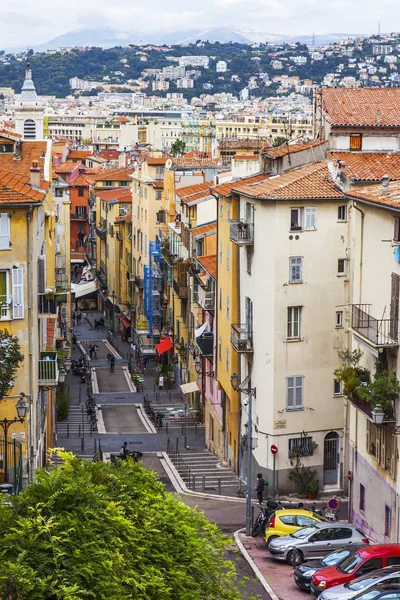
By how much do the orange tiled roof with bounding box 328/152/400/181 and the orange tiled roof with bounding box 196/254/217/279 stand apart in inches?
478

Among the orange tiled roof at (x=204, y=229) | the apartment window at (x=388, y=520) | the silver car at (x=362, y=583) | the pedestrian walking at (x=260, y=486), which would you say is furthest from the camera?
the orange tiled roof at (x=204, y=229)

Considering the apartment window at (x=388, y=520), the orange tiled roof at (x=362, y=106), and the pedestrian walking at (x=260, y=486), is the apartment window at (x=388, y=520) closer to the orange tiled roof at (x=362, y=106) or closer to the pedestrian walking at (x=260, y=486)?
the pedestrian walking at (x=260, y=486)

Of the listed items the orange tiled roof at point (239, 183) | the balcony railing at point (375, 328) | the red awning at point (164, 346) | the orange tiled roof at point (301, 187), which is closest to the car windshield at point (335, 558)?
the balcony railing at point (375, 328)

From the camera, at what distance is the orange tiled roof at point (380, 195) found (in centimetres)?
4072

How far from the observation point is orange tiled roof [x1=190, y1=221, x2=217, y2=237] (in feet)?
238

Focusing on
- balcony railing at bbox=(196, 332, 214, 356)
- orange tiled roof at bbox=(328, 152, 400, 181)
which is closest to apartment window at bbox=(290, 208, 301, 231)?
orange tiled roof at bbox=(328, 152, 400, 181)

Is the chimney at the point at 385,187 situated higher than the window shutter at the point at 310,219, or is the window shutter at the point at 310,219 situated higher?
the chimney at the point at 385,187

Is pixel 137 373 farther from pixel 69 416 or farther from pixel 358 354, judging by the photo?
pixel 358 354

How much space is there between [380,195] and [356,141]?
45.9 feet

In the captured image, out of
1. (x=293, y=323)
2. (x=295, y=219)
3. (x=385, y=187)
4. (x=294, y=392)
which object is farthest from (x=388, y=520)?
(x=295, y=219)

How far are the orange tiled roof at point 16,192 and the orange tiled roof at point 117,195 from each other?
79.6 m

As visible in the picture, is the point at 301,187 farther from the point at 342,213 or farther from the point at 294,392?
the point at 294,392

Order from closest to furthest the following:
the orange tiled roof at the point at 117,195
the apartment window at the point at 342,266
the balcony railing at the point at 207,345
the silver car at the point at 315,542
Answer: the silver car at the point at 315,542
the apartment window at the point at 342,266
the balcony railing at the point at 207,345
the orange tiled roof at the point at 117,195

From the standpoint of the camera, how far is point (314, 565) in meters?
38.4
